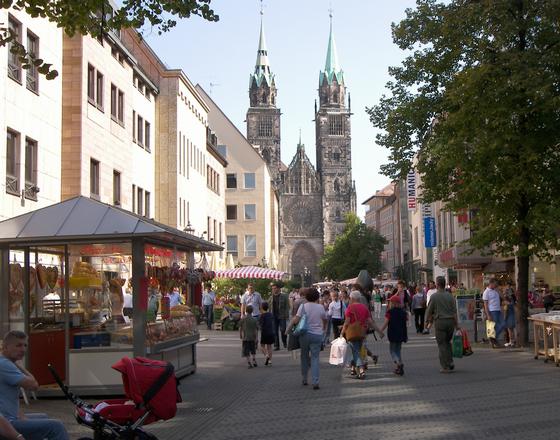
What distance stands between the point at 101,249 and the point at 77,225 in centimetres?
74

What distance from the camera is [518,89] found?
820 inches

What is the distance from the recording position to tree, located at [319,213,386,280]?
369 feet

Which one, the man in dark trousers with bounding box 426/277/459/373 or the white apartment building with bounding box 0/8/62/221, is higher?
the white apartment building with bounding box 0/8/62/221

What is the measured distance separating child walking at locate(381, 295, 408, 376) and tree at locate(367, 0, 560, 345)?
5.68m

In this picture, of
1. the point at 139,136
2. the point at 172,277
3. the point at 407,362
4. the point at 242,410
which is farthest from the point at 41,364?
the point at 139,136

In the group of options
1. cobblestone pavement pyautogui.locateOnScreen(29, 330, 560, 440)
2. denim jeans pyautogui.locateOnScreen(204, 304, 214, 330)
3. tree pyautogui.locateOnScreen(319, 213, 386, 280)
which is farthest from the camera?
tree pyautogui.locateOnScreen(319, 213, 386, 280)

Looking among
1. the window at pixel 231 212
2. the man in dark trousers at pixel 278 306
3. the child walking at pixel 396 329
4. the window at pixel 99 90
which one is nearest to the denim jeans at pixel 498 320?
the man in dark trousers at pixel 278 306

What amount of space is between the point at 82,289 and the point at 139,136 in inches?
1003

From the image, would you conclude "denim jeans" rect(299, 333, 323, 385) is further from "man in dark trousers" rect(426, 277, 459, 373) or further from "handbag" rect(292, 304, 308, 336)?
"man in dark trousers" rect(426, 277, 459, 373)

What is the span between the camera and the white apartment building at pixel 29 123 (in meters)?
22.6

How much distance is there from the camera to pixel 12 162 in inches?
920

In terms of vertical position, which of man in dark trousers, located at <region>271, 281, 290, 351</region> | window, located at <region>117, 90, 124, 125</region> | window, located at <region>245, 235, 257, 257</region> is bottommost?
man in dark trousers, located at <region>271, 281, 290, 351</region>

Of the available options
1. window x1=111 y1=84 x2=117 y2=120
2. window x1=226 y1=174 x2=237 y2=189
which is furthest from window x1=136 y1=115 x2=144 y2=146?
window x1=226 y1=174 x2=237 y2=189

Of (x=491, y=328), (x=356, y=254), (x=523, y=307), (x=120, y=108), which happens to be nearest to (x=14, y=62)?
(x=120, y=108)
